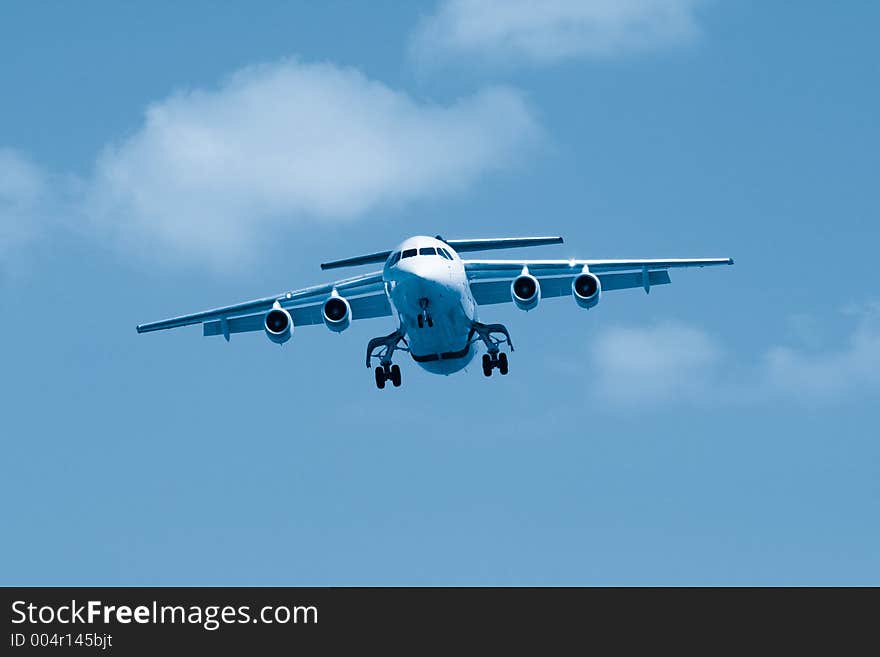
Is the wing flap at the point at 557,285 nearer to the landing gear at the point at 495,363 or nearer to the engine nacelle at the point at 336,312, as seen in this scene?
the landing gear at the point at 495,363

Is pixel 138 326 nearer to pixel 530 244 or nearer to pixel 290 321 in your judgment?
pixel 290 321

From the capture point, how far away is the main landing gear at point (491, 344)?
173 feet

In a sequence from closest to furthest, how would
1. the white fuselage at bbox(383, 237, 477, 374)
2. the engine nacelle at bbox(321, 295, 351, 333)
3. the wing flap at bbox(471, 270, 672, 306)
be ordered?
the white fuselage at bbox(383, 237, 477, 374) < the engine nacelle at bbox(321, 295, 351, 333) < the wing flap at bbox(471, 270, 672, 306)

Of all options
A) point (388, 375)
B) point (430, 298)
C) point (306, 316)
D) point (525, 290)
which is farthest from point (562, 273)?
point (306, 316)

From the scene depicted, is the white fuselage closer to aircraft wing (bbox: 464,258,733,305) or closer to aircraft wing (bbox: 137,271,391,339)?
aircraft wing (bbox: 464,258,733,305)

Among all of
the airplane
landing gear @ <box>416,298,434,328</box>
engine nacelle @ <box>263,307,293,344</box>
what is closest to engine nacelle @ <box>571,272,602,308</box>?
the airplane

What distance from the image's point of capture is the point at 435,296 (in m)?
48.8

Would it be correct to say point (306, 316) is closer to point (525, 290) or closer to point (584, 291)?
point (525, 290)

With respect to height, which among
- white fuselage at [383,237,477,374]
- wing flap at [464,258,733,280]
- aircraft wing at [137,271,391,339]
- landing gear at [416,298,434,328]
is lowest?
landing gear at [416,298,434,328]

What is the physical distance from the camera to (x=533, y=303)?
52625 mm

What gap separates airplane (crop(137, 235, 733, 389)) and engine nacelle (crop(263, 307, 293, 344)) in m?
0.03

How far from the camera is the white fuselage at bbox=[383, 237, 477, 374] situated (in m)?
48.6
